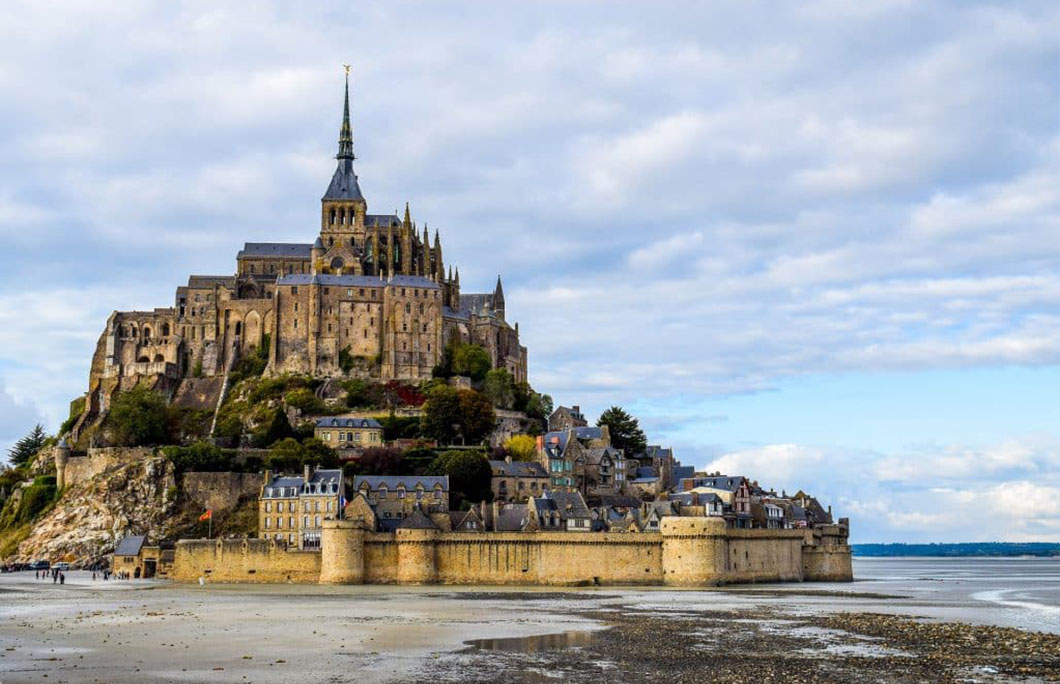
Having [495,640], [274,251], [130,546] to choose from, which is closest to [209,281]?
[274,251]

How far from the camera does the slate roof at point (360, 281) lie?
10619 cm

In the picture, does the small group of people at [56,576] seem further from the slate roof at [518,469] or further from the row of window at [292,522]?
the slate roof at [518,469]

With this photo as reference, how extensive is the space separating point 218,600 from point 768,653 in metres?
29.5

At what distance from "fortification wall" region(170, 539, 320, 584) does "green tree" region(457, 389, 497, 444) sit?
24.2m

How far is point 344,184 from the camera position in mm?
118938

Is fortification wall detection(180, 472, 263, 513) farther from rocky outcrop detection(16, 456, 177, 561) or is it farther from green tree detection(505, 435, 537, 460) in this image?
green tree detection(505, 435, 537, 460)

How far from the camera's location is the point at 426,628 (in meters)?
43.7

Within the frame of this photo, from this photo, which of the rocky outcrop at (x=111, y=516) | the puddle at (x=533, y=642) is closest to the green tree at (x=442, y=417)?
the rocky outcrop at (x=111, y=516)

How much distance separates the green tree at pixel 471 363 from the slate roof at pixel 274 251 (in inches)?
825

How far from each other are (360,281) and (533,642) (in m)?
70.5

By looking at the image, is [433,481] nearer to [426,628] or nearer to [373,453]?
[373,453]

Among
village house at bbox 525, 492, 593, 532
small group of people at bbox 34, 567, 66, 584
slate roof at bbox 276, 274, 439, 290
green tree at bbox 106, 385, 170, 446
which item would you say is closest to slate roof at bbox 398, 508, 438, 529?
village house at bbox 525, 492, 593, 532

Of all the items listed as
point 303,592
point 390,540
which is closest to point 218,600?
point 303,592

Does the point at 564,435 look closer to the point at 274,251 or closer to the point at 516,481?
the point at 516,481
